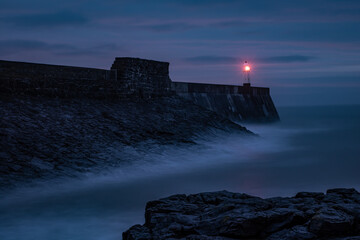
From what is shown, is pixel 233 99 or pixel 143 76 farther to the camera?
pixel 233 99

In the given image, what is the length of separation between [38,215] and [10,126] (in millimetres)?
3410

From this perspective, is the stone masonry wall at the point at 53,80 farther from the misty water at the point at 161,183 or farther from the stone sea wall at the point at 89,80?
the misty water at the point at 161,183

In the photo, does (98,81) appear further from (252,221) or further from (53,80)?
(252,221)

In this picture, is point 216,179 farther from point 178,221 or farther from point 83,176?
point 178,221

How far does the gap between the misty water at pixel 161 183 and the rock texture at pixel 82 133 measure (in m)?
0.39

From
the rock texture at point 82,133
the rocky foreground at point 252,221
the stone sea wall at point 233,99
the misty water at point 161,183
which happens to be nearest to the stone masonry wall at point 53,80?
the rock texture at point 82,133

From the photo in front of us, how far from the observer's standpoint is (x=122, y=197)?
7520 mm

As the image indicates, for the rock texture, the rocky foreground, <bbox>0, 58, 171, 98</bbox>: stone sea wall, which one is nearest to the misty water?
the rock texture

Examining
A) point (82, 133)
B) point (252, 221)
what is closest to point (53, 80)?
point (82, 133)

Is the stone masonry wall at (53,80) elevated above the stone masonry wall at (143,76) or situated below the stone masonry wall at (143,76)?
below

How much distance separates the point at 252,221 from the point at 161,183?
14.2ft

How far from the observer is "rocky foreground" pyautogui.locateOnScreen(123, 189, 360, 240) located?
4.30 metres

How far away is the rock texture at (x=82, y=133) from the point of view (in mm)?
8133

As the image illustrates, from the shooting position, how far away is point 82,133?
10.1 m
